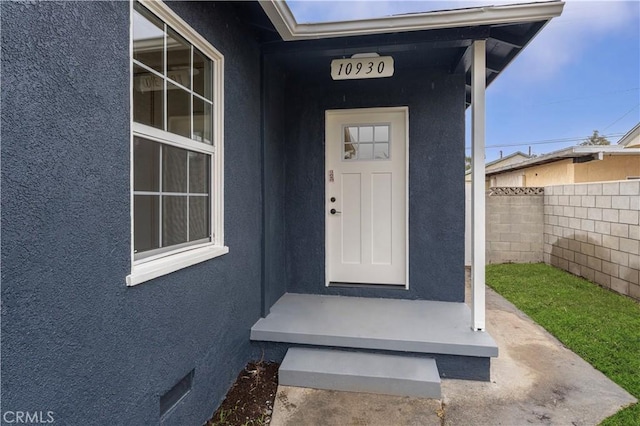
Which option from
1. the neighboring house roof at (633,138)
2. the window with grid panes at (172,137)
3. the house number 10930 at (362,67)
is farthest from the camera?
the neighboring house roof at (633,138)

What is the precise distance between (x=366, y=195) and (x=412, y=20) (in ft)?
6.45

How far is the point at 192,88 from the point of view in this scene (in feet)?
7.88

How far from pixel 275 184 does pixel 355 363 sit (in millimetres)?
2034

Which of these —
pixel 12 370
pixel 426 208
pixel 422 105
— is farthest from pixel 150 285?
Answer: pixel 422 105

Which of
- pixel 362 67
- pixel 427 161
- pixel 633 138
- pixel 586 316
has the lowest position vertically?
pixel 586 316

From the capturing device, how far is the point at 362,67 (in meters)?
3.53

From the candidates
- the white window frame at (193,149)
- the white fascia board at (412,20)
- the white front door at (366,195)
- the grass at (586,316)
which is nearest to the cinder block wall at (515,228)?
the grass at (586,316)

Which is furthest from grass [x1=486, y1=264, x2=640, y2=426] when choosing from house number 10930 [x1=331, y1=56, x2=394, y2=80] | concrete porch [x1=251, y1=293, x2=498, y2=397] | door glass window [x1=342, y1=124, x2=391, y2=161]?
house number 10930 [x1=331, y1=56, x2=394, y2=80]

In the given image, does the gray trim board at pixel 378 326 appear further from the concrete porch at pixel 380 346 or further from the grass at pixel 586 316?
the grass at pixel 586 316

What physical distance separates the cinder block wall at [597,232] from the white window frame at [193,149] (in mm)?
5313

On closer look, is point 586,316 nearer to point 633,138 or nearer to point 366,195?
point 366,195
